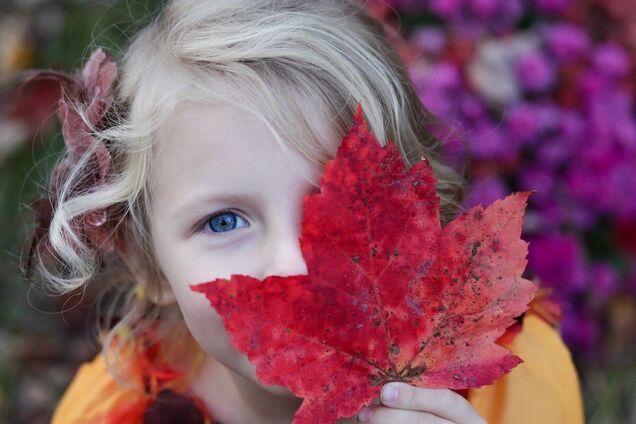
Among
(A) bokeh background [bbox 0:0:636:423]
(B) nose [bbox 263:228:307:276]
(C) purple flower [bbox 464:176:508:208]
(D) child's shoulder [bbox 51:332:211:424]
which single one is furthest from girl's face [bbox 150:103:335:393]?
(C) purple flower [bbox 464:176:508:208]

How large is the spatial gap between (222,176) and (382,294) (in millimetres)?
272

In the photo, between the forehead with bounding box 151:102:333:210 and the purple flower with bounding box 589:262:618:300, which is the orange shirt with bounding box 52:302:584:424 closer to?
the forehead with bounding box 151:102:333:210

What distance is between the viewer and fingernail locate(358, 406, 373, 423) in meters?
0.91

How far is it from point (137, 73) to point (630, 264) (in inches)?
59.0

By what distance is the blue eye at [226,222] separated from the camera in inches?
40.8

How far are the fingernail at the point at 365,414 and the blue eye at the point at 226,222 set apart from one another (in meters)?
0.28

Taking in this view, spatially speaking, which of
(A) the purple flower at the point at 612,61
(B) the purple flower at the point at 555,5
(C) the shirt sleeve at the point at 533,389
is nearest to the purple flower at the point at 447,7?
(B) the purple flower at the point at 555,5

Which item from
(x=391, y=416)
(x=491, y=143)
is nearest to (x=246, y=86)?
(x=391, y=416)

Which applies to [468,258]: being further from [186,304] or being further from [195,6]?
[195,6]

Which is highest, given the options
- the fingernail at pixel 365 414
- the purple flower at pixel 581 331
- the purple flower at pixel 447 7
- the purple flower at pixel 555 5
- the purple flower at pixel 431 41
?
the purple flower at pixel 555 5

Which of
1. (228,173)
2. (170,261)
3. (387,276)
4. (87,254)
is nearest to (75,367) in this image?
(87,254)

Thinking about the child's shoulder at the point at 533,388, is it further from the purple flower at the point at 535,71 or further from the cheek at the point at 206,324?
the purple flower at the point at 535,71

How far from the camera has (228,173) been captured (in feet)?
3.29

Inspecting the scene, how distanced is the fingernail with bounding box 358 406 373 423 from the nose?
17 cm
